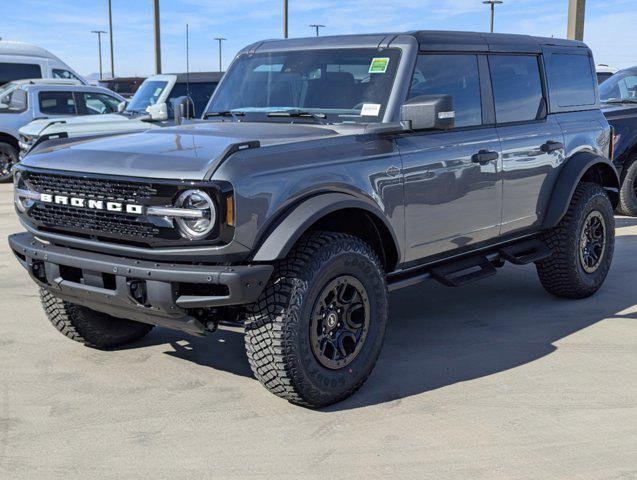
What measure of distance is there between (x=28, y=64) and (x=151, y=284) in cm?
1680

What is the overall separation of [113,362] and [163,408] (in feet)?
2.82

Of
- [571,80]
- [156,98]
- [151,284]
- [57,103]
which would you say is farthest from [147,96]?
[151,284]

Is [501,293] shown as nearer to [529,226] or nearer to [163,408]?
[529,226]

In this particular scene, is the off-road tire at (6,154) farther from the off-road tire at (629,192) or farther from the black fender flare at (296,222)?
the black fender flare at (296,222)

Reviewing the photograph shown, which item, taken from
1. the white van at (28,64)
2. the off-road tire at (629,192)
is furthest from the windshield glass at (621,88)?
the white van at (28,64)

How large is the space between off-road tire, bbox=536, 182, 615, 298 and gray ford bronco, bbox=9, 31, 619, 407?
0.05ft

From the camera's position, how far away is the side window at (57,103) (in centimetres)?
1466

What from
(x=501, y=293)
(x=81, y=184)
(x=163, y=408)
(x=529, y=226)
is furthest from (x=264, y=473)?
(x=501, y=293)

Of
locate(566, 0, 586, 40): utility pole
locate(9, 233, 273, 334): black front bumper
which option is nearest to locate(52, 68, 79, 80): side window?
locate(566, 0, 586, 40): utility pole

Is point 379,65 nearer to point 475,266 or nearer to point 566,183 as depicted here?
point 475,266

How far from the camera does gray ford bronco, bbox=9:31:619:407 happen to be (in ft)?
12.1

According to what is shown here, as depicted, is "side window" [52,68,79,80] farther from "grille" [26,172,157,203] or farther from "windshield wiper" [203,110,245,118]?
"grille" [26,172,157,203]

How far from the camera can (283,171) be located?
3822 millimetres

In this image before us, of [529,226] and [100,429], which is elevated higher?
[529,226]
